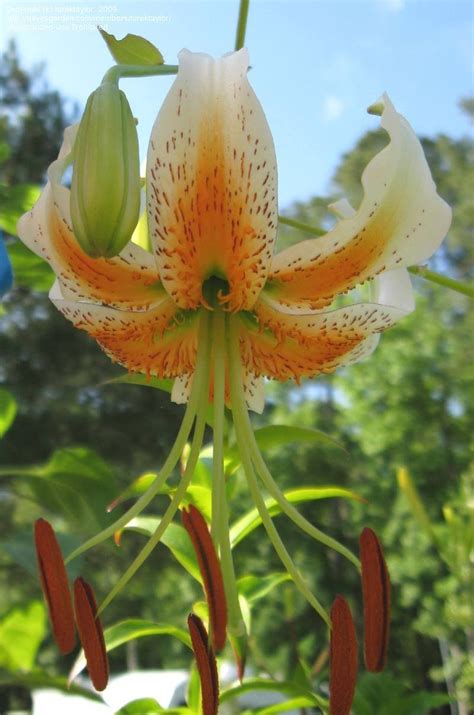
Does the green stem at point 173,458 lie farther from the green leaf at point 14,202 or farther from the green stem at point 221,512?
the green leaf at point 14,202

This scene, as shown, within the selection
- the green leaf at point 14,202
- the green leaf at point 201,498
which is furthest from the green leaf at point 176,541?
the green leaf at point 14,202

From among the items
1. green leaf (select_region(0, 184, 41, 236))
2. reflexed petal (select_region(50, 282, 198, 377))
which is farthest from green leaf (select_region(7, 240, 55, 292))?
reflexed petal (select_region(50, 282, 198, 377))

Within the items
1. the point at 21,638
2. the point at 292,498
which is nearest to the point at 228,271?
the point at 292,498

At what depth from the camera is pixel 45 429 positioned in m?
6.76

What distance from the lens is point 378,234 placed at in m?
0.42

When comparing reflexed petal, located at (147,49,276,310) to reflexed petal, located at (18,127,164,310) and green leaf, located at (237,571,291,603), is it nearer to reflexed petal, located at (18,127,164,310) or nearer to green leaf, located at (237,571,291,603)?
reflexed petal, located at (18,127,164,310)

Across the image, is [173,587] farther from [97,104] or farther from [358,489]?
[97,104]

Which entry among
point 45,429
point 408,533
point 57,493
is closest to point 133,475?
point 45,429

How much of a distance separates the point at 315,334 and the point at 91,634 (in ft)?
0.69

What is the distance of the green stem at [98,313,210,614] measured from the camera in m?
0.41

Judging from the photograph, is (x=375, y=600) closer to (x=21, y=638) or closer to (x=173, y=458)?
(x=173, y=458)

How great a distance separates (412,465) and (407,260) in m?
9.77

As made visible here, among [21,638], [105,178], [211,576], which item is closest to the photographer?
[105,178]

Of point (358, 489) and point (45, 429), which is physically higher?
point (358, 489)
